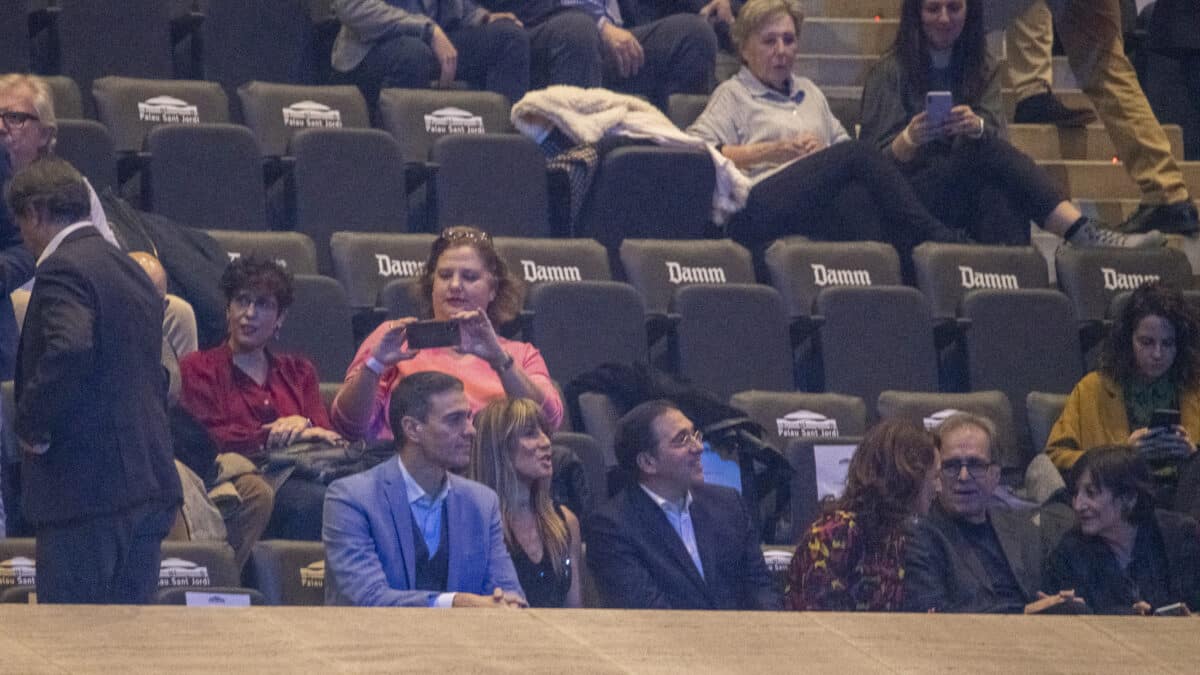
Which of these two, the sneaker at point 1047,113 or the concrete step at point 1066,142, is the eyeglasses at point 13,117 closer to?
the concrete step at point 1066,142

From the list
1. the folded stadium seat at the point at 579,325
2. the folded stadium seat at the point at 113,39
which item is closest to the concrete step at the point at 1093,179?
the folded stadium seat at the point at 579,325

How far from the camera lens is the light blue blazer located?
14.1 feet

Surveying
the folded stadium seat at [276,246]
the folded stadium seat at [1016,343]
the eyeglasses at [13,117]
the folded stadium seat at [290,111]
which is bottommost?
the folded stadium seat at [1016,343]

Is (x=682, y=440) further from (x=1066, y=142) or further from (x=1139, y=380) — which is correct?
(x=1066, y=142)

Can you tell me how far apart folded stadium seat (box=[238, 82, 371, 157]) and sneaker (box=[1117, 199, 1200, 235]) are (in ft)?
8.05

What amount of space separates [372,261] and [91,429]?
1.85 m

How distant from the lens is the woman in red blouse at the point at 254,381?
5098mm

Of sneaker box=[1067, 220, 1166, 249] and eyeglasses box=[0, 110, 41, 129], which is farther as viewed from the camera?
sneaker box=[1067, 220, 1166, 249]

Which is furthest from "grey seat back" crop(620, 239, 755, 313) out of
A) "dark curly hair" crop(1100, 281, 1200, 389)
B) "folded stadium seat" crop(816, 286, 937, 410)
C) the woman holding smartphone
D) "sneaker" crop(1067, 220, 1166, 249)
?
"sneaker" crop(1067, 220, 1166, 249)

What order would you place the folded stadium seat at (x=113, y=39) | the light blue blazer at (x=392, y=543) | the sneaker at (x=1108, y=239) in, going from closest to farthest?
the light blue blazer at (x=392, y=543) < the folded stadium seat at (x=113, y=39) < the sneaker at (x=1108, y=239)

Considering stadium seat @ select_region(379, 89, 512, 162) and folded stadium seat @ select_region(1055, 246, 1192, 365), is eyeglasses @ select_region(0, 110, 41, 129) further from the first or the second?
folded stadium seat @ select_region(1055, 246, 1192, 365)

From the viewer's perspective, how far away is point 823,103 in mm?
6906

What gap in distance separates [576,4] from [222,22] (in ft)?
3.63

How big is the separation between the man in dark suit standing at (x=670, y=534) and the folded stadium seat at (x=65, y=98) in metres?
2.00
